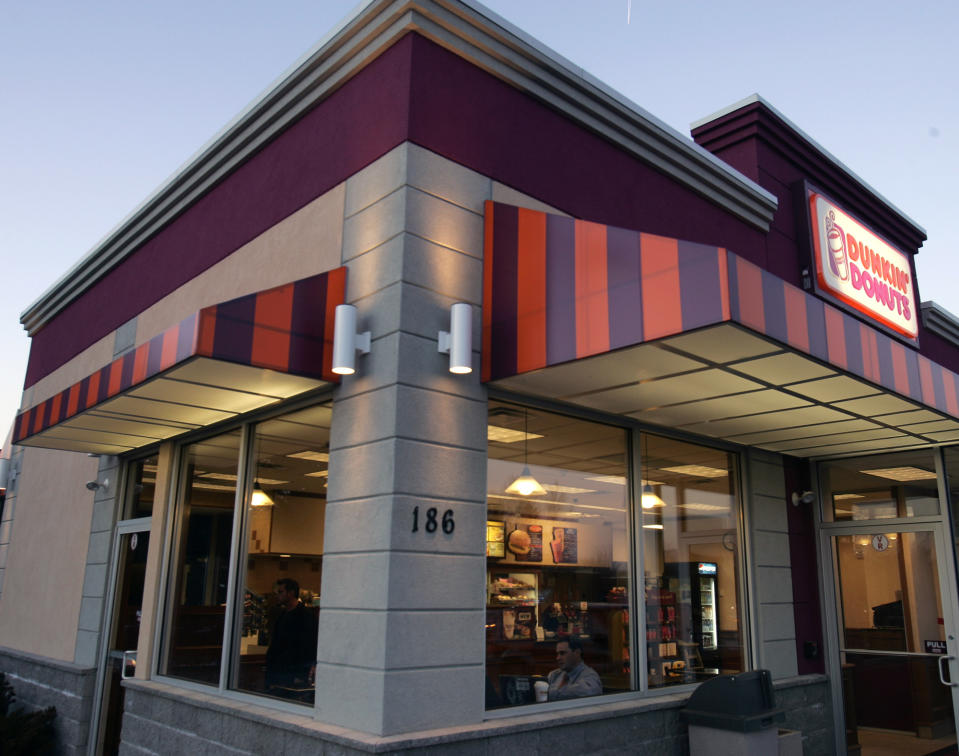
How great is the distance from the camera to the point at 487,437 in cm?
538

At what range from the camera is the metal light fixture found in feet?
20.4

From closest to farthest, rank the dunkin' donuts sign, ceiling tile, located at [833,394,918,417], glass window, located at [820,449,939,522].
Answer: ceiling tile, located at [833,394,918,417], glass window, located at [820,449,939,522], the dunkin' donuts sign

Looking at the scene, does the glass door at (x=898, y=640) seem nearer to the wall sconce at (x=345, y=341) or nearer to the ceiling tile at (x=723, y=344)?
the ceiling tile at (x=723, y=344)

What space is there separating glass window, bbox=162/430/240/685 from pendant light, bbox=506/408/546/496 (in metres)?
2.29

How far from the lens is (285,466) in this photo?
20.2 feet

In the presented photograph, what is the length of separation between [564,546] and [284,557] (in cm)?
205

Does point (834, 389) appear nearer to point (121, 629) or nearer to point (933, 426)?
point (933, 426)

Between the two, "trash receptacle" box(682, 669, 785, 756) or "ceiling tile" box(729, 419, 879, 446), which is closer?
"trash receptacle" box(682, 669, 785, 756)

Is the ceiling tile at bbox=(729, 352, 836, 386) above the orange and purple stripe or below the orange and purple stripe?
below

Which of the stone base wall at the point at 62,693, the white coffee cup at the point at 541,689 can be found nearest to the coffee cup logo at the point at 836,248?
the white coffee cup at the point at 541,689

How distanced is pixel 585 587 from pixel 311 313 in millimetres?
2855

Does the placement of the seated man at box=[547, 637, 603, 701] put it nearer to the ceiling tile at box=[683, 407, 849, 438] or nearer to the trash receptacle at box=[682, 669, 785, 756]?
the trash receptacle at box=[682, 669, 785, 756]

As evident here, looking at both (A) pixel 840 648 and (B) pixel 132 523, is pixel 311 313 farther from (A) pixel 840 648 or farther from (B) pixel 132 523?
(A) pixel 840 648

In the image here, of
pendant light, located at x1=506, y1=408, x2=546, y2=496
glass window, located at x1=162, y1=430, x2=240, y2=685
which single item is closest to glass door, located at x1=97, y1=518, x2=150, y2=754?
glass window, located at x1=162, y1=430, x2=240, y2=685
